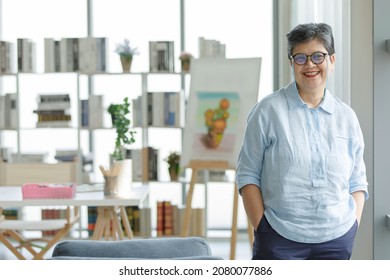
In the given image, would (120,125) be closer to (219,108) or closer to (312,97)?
(219,108)

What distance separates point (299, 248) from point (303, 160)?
11.2 inches

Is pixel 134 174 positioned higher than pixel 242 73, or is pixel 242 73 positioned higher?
pixel 242 73

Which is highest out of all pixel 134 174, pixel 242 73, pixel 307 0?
pixel 307 0

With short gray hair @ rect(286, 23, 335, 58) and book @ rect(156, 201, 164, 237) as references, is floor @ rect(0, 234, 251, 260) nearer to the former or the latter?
book @ rect(156, 201, 164, 237)

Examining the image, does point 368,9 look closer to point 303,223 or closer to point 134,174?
point 303,223

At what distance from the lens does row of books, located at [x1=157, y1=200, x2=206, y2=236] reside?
19.4 feet

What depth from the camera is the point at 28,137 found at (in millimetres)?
6477

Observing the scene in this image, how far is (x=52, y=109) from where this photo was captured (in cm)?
598

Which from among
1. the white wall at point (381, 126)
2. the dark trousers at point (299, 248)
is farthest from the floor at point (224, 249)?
the dark trousers at point (299, 248)

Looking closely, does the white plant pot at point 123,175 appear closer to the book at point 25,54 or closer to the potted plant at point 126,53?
the potted plant at point 126,53

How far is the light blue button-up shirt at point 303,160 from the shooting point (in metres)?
2.31

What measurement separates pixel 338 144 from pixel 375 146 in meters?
0.92
